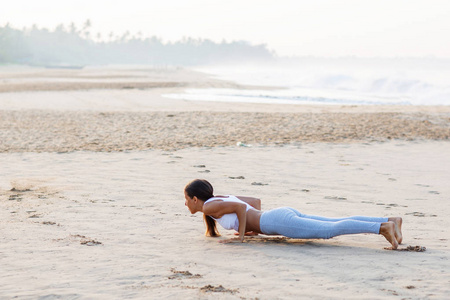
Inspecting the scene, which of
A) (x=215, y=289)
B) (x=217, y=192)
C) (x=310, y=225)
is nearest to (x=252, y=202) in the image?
(x=310, y=225)

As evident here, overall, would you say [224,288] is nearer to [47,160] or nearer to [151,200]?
[151,200]

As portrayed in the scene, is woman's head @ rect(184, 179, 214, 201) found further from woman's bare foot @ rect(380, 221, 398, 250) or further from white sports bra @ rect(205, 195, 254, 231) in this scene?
woman's bare foot @ rect(380, 221, 398, 250)

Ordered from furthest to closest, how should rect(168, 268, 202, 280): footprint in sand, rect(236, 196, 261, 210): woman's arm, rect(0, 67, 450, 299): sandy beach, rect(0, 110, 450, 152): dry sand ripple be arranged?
rect(0, 110, 450, 152): dry sand ripple < rect(236, 196, 261, 210): woman's arm < rect(168, 268, 202, 280): footprint in sand < rect(0, 67, 450, 299): sandy beach

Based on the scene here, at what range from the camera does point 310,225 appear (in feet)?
16.4

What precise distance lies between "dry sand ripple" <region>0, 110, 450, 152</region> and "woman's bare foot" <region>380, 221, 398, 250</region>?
7.00 metres

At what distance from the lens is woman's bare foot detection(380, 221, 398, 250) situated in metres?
4.84

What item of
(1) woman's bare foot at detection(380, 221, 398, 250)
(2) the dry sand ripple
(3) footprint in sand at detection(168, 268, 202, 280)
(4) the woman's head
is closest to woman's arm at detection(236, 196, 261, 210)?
(4) the woman's head

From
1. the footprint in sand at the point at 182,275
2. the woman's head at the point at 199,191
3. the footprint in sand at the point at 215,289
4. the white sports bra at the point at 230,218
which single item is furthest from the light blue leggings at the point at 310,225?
the footprint in sand at the point at 215,289

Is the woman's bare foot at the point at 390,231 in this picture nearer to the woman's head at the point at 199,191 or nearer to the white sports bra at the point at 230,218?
the white sports bra at the point at 230,218

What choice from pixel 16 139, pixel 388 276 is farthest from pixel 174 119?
pixel 388 276

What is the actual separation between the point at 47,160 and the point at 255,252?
244 inches

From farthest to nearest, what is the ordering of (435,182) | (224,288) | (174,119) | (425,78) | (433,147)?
(425,78) → (174,119) → (433,147) → (435,182) → (224,288)

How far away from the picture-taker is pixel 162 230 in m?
5.66

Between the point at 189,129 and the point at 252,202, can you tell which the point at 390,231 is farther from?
the point at 189,129
